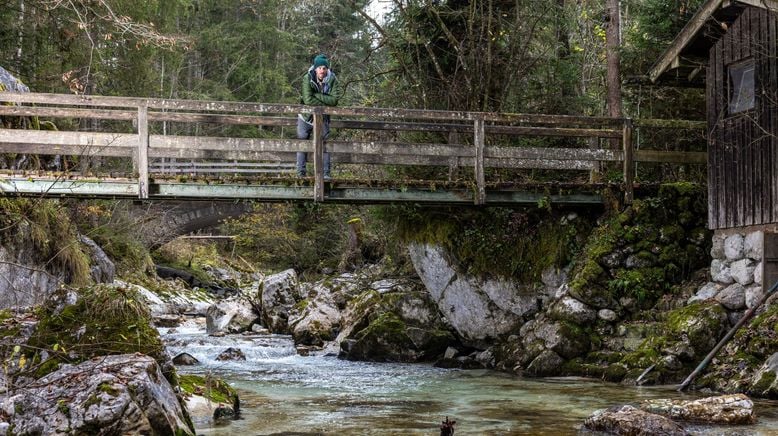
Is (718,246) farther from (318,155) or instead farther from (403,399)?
(318,155)

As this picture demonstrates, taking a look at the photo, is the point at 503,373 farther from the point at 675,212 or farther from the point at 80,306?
the point at 80,306

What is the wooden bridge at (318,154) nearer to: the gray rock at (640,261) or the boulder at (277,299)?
the gray rock at (640,261)

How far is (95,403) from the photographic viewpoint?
6691mm

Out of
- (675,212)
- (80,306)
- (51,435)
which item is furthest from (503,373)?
(51,435)

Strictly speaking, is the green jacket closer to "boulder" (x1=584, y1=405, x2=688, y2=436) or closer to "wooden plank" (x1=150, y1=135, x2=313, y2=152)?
"wooden plank" (x1=150, y1=135, x2=313, y2=152)

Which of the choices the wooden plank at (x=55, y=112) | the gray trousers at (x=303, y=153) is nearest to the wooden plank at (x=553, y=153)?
the gray trousers at (x=303, y=153)

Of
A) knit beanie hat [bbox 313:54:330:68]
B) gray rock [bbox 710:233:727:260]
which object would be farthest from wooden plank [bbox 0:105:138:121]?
gray rock [bbox 710:233:727:260]

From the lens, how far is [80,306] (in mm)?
8391

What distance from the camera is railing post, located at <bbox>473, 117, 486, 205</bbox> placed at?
13469 mm

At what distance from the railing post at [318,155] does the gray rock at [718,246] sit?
231 inches

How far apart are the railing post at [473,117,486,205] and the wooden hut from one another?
3.24m

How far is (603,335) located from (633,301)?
742 mm

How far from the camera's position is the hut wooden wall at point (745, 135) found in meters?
12.2

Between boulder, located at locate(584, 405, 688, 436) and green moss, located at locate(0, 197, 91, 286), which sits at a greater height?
green moss, located at locate(0, 197, 91, 286)
